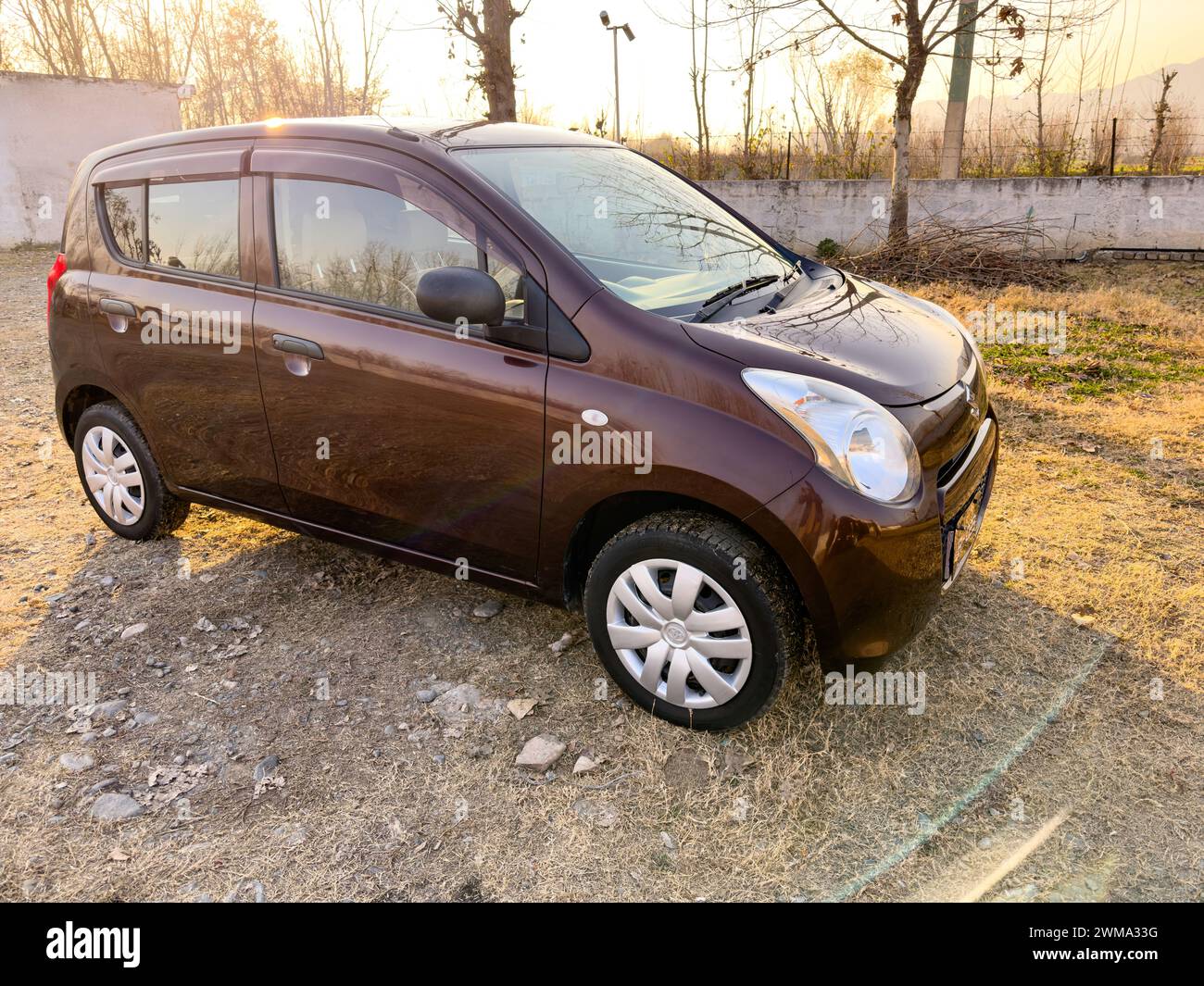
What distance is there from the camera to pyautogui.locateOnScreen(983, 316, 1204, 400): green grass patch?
20.5 feet

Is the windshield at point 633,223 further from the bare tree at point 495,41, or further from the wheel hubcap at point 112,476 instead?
the bare tree at point 495,41

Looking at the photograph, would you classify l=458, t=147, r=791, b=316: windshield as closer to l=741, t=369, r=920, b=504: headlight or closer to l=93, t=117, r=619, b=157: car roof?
l=93, t=117, r=619, b=157: car roof

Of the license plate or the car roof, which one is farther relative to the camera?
the car roof

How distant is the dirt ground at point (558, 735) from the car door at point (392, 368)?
1.79 ft

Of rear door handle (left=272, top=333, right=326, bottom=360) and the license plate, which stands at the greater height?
rear door handle (left=272, top=333, right=326, bottom=360)

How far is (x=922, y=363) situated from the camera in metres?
2.96

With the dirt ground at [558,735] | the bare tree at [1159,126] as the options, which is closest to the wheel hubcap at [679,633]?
the dirt ground at [558,735]

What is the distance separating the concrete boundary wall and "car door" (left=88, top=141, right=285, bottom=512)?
10.3 meters

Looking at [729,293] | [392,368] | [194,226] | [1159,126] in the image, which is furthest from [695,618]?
[1159,126]

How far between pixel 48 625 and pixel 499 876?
8.22 feet

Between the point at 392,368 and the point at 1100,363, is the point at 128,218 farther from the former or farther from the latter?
the point at 1100,363

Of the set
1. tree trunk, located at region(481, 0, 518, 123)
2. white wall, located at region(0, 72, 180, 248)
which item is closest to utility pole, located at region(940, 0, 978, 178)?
tree trunk, located at region(481, 0, 518, 123)

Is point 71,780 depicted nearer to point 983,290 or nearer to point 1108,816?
point 1108,816

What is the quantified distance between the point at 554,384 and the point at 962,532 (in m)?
1.40
